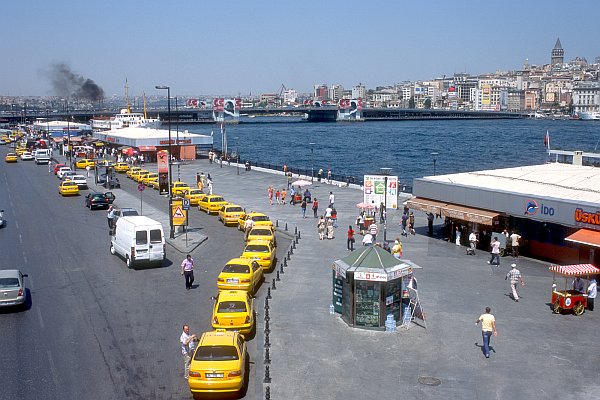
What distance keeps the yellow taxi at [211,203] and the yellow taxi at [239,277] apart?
16944 millimetres

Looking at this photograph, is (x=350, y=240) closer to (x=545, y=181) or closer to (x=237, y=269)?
(x=237, y=269)

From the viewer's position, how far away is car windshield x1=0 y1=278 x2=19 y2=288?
762 inches

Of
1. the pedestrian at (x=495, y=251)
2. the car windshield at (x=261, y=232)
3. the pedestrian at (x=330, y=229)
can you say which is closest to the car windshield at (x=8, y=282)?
the car windshield at (x=261, y=232)

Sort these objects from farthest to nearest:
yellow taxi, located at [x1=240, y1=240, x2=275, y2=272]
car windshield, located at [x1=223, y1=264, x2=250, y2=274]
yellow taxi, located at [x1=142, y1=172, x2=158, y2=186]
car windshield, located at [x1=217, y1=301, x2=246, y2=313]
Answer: yellow taxi, located at [x1=142, y1=172, x2=158, y2=186], yellow taxi, located at [x1=240, y1=240, x2=275, y2=272], car windshield, located at [x1=223, y1=264, x2=250, y2=274], car windshield, located at [x1=217, y1=301, x2=246, y2=313]

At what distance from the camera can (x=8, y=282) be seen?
63.9 feet

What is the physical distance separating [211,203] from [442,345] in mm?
24346

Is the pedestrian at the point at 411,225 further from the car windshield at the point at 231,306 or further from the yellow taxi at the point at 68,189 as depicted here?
the yellow taxi at the point at 68,189

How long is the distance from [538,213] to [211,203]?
785 inches

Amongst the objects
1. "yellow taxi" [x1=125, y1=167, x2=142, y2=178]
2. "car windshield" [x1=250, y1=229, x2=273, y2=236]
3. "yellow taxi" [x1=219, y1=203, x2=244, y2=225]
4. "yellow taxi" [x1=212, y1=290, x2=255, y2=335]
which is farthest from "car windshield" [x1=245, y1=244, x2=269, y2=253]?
"yellow taxi" [x1=125, y1=167, x2=142, y2=178]

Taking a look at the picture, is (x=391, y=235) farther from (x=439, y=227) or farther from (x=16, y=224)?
(x=16, y=224)

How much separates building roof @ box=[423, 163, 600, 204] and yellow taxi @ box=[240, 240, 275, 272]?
9737mm

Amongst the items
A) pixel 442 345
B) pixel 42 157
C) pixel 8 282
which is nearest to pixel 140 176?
pixel 42 157

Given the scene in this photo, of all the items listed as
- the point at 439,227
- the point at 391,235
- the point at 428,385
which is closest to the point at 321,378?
the point at 428,385

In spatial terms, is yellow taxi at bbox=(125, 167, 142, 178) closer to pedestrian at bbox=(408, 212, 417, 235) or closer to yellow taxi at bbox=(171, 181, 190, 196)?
yellow taxi at bbox=(171, 181, 190, 196)
